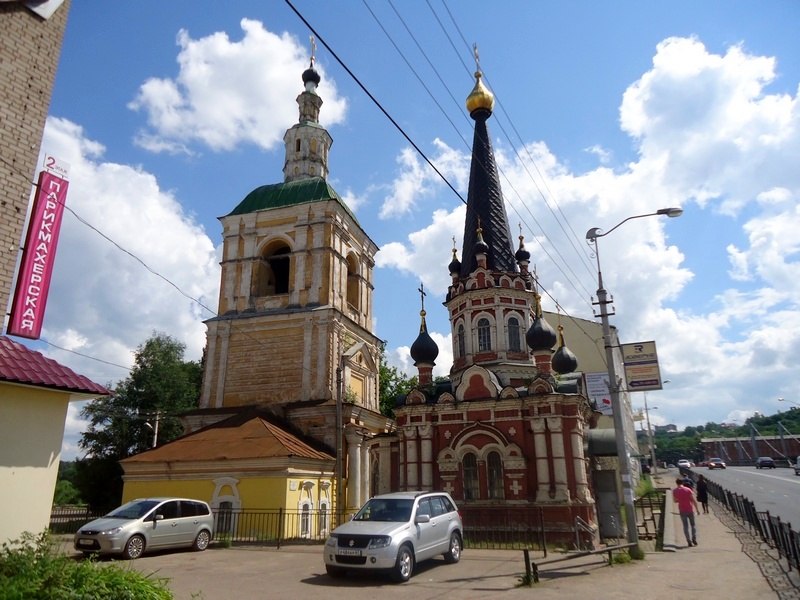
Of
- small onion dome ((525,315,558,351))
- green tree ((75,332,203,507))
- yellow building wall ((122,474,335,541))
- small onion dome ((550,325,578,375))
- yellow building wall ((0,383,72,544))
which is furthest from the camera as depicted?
green tree ((75,332,203,507))

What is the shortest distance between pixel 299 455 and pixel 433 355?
8.04 m

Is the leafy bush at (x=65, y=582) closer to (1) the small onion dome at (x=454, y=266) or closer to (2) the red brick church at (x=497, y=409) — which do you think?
(2) the red brick church at (x=497, y=409)

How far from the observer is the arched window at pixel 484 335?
25.8m

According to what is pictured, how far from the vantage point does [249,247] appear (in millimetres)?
29375

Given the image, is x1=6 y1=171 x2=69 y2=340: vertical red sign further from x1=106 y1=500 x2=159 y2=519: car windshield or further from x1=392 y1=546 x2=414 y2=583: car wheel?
x1=392 y1=546 x2=414 y2=583: car wheel

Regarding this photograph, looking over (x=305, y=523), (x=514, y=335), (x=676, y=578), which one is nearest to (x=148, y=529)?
(x=305, y=523)

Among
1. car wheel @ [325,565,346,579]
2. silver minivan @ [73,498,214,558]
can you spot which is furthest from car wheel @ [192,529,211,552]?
car wheel @ [325,565,346,579]

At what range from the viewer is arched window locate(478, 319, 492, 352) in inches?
1016

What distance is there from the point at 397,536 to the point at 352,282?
2135 centimetres

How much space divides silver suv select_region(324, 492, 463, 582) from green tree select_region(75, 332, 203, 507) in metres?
25.3

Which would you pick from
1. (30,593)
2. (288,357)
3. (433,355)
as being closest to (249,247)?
(288,357)

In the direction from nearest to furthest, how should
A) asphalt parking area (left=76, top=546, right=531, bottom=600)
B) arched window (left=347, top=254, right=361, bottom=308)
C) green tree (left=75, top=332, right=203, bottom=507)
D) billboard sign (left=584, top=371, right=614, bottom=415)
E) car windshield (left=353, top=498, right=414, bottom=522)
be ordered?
asphalt parking area (left=76, top=546, right=531, bottom=600), car windshield (left=353, top=498, right=414, bottom=522), arched window (left=347, top=254, right=361, bottom=308), green tree (left=75, top=332, right=203, bottom=507), billboard sign (left=584, top=371, right=614, bottom=415)

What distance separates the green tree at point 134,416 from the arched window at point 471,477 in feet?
67.3

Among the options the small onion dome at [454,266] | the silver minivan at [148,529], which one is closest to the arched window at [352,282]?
the small onion dome at [454,266]
